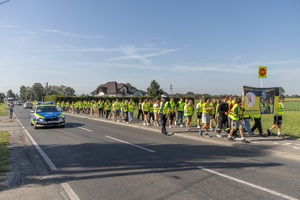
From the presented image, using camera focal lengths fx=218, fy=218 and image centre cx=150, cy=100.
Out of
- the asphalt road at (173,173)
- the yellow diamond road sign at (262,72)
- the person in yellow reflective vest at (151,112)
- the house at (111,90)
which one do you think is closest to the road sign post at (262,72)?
the yellow diamond road sign at (262,72)

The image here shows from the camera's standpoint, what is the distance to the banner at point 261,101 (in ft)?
32.3

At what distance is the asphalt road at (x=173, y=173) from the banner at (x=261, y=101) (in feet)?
9.15

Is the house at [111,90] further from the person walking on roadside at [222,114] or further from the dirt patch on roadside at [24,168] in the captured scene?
the dirt patch on roadside at [24,168]

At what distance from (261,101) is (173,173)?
694 cm

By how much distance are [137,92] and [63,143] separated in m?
89.8

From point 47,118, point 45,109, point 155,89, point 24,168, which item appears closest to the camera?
point 24,168

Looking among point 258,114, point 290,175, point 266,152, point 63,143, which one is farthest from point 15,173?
point 258,114

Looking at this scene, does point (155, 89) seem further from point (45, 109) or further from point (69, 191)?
point (69, 191)

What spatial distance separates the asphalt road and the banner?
2.79m

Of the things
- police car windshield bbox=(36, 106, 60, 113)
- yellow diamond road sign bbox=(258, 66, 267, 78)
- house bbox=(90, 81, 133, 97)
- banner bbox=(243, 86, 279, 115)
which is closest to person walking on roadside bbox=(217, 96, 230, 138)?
banner bbox=(243, 86, 279, 115)

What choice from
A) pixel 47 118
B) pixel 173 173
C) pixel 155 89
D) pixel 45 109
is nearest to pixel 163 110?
pixel 173 173

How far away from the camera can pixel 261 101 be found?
33.1 feet

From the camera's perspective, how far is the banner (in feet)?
32.3

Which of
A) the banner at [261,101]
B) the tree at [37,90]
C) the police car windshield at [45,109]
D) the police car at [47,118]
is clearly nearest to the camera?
the banner at [261,101]
